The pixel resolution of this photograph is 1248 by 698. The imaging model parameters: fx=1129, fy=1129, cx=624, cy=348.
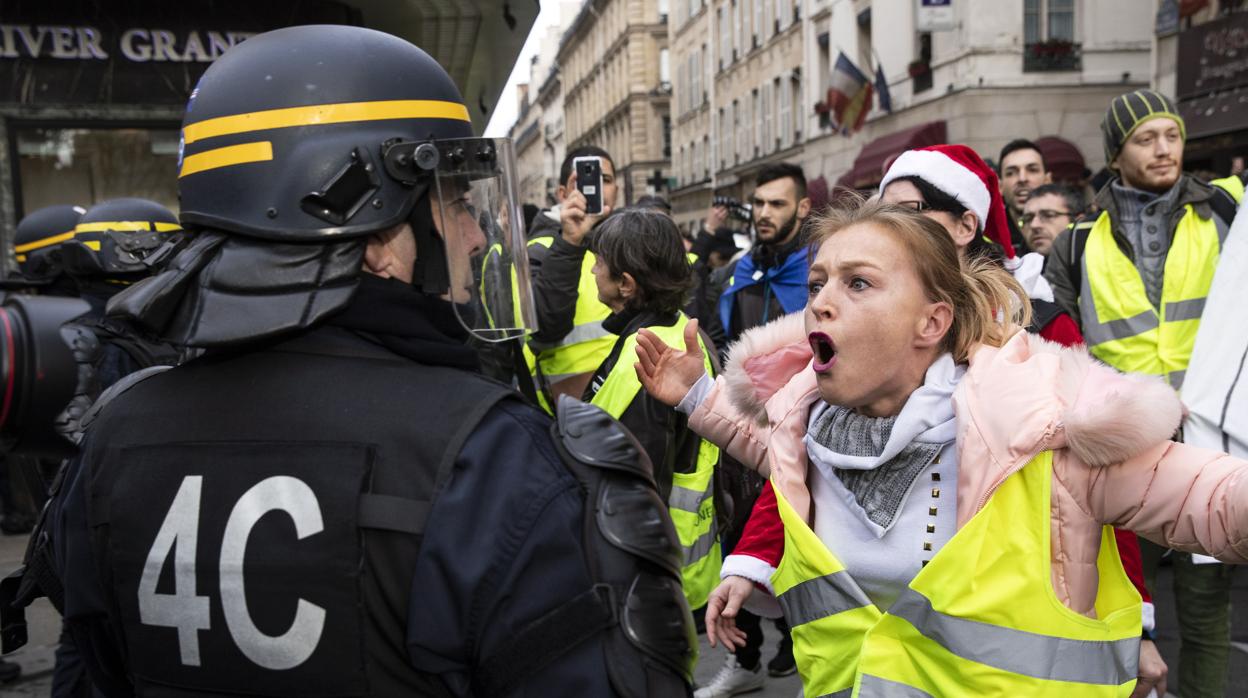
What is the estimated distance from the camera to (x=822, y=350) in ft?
7.62

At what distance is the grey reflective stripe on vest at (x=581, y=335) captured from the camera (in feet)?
17.5

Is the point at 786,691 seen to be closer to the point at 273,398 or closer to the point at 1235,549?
the point at 1235,549

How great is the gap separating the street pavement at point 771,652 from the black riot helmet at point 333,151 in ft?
12.1

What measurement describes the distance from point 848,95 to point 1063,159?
5.83m

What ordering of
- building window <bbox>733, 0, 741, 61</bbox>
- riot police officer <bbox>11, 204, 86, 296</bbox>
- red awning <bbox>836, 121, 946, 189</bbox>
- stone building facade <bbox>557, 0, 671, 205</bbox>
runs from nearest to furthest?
riot police officer <bbox>11, 204, 86, 296</bbox>
red awning <bbox>836, 121, 946, 189</bbox>
building window <bbox>733, 0, 741, 61</bbox>
stone building facade <bbox>557, 0, 671, 205</bbox>

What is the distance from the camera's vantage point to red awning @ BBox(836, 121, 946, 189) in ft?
71.2

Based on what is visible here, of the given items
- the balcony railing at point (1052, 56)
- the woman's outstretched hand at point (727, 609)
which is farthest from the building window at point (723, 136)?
the woman's outstretched hand at point (727, 609)

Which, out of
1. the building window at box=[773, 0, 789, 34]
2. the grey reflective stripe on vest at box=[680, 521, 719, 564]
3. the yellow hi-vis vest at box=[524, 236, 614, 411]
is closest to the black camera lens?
the grey reflective stripe on vest at box=[680, 521, 719, 564]

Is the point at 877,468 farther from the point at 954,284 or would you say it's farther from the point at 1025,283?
the point at 1025,283

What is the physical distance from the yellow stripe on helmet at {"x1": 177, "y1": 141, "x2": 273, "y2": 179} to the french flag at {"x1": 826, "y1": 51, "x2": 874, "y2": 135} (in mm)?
23644

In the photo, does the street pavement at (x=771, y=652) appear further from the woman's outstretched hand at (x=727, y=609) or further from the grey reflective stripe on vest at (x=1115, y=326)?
the woman's outstretched hand at (x=727, y=609)

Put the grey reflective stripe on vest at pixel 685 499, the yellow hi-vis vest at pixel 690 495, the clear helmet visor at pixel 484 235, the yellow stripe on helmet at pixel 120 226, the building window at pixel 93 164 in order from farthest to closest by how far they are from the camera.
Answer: the building window at pixel 93 164
the yellow stripe on helmet at pixel 120 226
the grey reflective stripe on vest at pixel 685 499
the yellow hi-vis vest at pixel 690 495
the clear helmet visor at pixel 484 235

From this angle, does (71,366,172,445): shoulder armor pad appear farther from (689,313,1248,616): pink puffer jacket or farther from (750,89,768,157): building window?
(750,89,768,157): building window

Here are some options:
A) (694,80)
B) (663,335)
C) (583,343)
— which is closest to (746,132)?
(694,80)
